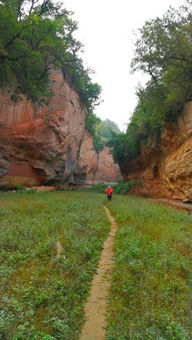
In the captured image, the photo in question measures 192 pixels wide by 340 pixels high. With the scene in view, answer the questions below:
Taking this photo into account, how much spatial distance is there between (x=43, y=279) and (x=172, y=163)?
19.5 metres

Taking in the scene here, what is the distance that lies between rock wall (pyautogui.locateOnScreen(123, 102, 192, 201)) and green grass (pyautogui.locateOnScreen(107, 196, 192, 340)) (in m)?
11.8

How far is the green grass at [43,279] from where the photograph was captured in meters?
3.37

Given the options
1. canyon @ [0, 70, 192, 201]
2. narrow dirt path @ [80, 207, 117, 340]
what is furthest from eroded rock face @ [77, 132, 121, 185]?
narrow dirt path @ [80, 207, 117, 340]

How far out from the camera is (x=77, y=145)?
125ft

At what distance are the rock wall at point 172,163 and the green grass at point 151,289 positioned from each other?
38.8 feet

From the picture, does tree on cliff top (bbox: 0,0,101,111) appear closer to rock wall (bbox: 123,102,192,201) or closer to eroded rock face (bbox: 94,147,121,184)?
rock wall (bbox: 123,102,192,201)

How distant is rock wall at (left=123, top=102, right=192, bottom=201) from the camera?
1931cm

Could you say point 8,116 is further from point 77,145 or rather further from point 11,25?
point 77,145

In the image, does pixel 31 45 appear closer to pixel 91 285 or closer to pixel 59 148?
pixel 59 148

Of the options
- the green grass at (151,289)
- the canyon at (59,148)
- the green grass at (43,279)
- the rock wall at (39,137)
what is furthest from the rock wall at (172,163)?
the green grass at (43,279)

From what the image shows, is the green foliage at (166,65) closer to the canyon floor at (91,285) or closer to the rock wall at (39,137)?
the rock wall at (39,137)

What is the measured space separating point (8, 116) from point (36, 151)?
5.31m

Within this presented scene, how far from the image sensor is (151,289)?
15.7 feet

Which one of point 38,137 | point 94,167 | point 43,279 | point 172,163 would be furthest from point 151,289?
point 94,167
